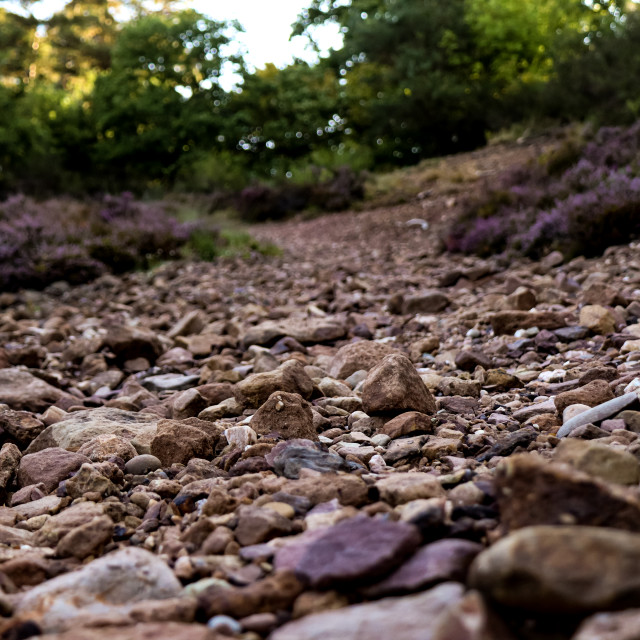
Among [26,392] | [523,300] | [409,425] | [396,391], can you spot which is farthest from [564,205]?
[26,392]

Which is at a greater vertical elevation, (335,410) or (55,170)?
(55,170)

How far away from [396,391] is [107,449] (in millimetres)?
1097

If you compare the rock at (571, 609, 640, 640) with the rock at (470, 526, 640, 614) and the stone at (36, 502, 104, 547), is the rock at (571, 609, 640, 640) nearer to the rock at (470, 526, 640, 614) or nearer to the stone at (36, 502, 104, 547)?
the rock at (470, 526, 640, 614)

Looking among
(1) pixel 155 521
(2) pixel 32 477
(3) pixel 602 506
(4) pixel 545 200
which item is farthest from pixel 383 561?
(4) pixel 545 200

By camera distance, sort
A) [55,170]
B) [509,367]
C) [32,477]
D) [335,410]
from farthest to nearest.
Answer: [55,170]
[509,367]
[335,410]
[32,477]

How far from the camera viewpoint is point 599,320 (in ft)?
11.2

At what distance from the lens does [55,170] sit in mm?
14172

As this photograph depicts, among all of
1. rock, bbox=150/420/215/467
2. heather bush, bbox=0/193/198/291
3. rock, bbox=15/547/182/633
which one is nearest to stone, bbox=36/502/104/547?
rock, bbox=15/547/182/633

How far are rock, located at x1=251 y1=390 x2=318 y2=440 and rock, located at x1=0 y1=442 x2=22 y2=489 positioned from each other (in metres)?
0.87

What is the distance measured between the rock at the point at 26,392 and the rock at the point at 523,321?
247 centimetres

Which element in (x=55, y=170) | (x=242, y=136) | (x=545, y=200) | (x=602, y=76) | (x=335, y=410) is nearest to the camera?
(x=335, y=410)

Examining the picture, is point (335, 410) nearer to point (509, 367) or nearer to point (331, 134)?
point (509, 367)

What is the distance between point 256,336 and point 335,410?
1.63 m

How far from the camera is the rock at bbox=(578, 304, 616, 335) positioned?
3389 mm
